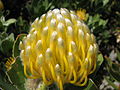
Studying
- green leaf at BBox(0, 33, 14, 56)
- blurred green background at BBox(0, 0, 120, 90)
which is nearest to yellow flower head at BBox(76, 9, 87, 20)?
blurred green background at BBox(0, 0, 120, 90)

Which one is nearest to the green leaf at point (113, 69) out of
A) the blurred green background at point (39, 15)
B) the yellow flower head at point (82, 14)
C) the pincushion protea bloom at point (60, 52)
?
the blurred green background at point (39, 15)

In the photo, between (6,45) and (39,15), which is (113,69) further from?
(39,15)

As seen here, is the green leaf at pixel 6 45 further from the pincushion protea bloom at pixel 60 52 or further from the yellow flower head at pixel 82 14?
the yellow flower head at pixel 82 14

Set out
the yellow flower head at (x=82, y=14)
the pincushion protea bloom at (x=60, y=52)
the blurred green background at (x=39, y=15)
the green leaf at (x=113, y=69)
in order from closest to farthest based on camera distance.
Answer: the pincushion protea bloom at (x=60, y=52)
the blurred green background at (x=39, y=15)
the green leaf at (x=113, y=69)
the yellow flower head at (x=82, y=14)

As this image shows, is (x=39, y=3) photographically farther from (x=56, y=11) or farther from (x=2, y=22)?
(x=56, y=11)

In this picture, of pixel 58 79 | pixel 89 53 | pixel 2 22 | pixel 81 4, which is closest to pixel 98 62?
pixel 89 53

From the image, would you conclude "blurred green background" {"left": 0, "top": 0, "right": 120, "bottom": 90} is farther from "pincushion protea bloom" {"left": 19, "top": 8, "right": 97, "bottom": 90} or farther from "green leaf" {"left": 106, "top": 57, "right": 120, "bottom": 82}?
"pincushion protea bloom" {"left": 19, "top": 8, "right": 97, "bottom": 90}

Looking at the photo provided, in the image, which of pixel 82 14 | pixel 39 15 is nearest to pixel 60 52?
pixel 39 15

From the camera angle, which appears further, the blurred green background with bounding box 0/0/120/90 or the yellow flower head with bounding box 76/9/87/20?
the yellow flower head with bounding box 76/9/87/20
